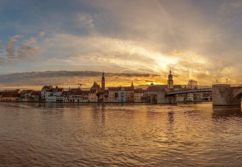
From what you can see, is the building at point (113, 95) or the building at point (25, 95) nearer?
the building at point (113, 95)

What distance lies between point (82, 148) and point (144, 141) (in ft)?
14.5

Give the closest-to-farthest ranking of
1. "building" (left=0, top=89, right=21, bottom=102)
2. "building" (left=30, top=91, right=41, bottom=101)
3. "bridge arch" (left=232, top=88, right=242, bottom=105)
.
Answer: "bridge arch" (left=232, top=88, right=242, bottom=105) < "building" (left=30, top=91, right=41, bottom=101) < "building" (left=0, top=89, right=21, bottom=102)

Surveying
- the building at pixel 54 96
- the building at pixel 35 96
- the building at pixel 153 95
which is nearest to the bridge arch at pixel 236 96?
the building at pixel 153 95

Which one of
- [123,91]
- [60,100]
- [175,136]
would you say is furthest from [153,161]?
[60,100]

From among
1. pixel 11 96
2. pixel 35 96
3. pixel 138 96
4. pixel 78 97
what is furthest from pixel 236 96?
pixel 11 96

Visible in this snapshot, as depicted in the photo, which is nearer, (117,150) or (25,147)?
(117,150)

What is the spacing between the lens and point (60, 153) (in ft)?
42.9

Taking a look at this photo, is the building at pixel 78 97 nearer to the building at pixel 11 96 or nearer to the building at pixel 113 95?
the building at pixel 113 95

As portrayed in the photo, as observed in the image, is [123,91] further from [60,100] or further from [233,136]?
[233,136]

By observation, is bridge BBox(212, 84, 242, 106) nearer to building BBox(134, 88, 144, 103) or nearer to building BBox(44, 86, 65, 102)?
building BBox(134, 88, 144, 103)

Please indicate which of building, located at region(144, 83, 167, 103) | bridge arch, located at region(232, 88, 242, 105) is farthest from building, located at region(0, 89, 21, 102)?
bridge arch, located at region(232, 88, 242, 105)

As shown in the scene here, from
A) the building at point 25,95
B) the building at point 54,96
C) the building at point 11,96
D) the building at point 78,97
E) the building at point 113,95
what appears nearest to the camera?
the building at point 113,95

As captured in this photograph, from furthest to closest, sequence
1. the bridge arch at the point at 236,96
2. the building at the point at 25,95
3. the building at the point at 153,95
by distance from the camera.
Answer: the building at the point at 25,95 < the building at the point at 153,95 < the bridge arch at the point at 236,96

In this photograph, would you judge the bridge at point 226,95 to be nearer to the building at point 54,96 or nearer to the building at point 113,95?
the building at point 113,95
